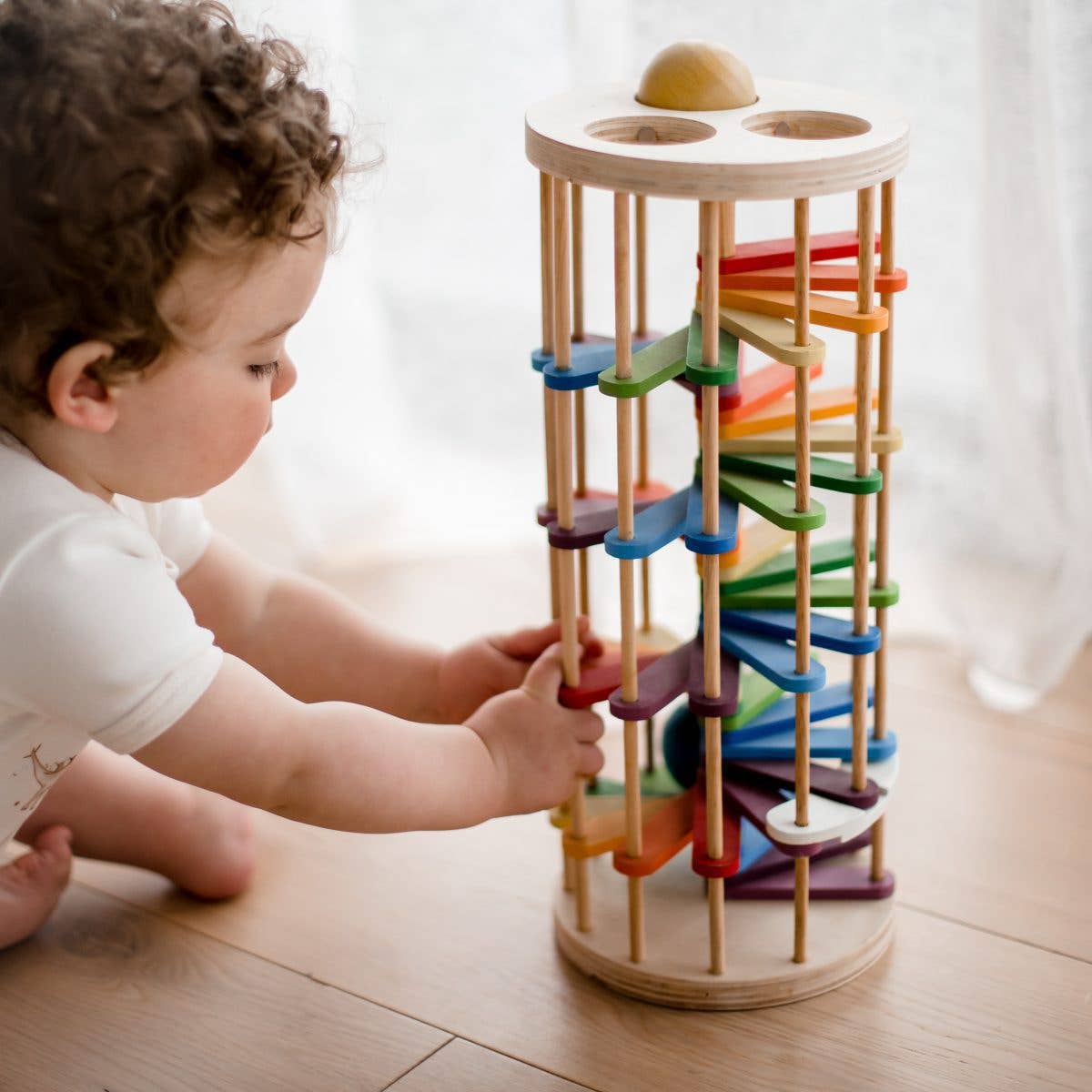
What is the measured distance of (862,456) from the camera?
809 millimetres

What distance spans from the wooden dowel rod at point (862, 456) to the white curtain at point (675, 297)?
1.00ft

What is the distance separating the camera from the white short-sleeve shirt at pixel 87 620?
2.42ft

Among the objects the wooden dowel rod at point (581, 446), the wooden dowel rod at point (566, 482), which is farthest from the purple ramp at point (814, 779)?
the wooden dowel rod at point (581, 446)

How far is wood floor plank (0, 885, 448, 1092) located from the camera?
86 cm

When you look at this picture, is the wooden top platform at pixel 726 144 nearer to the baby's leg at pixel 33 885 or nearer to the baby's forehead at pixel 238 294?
the baby's forehead at pixel 238 294

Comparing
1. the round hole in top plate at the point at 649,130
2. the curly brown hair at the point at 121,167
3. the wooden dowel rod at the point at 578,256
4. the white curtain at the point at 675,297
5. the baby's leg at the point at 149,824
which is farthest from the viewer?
the white curtain at the point at 675,297

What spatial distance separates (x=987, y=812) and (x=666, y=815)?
0.93 ft

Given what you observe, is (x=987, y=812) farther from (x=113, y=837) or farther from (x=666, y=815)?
(x=113, y=837)

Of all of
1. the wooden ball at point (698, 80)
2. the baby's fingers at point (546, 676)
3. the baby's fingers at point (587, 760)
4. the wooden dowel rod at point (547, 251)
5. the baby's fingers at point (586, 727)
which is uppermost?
the wooden ball at point (698, 80)

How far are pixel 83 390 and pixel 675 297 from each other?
64 cm

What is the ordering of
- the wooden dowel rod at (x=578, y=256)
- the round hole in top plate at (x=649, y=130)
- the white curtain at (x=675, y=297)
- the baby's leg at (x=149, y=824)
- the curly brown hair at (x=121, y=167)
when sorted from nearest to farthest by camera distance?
the curly brown hair at (x=121, y=167)
the round hole in top plate at (x=649, y=130)
the wooden dowel rod at (x=578, y=256)
the baby's leg at (x=149, y=824)
the white curtain at (x=675, y=297)

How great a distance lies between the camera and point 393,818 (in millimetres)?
828

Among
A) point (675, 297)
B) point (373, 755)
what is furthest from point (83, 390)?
point (675, 297)

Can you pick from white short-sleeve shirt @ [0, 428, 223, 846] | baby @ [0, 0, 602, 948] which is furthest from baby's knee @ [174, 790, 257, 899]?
white short-sleeve shirt @ [0, 428, 223, 846]
